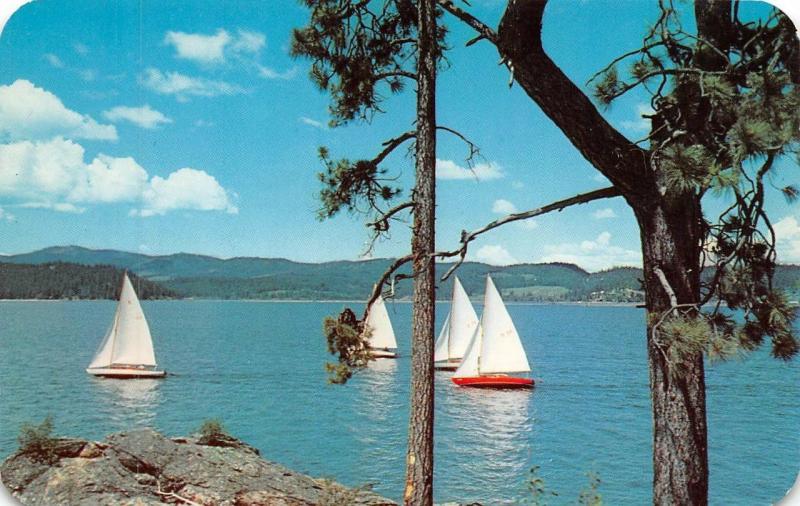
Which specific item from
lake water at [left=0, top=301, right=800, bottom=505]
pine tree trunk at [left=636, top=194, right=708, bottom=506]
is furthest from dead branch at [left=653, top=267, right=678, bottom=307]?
lake water at [left=0, top=301, right=800, bottom=505]

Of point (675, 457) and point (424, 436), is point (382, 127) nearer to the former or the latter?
point (424, 436)

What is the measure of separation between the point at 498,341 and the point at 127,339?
400 inches

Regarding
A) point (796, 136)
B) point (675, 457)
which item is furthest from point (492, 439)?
point (796, 136)

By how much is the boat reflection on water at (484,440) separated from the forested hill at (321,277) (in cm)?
327

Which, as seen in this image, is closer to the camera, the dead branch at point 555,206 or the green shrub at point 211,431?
the dead branch at point 555,206

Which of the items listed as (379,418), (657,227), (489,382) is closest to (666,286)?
(657,227)

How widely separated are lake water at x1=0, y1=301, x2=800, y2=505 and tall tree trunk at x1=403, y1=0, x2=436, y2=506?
5269mm

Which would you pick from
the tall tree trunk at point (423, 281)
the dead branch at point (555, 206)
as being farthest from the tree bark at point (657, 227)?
the tall tree trunk at point (423, 281)

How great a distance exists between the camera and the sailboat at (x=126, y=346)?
18.2 meters

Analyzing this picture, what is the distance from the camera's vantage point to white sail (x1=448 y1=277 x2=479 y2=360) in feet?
74.0

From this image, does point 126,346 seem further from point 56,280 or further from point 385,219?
point 385,219

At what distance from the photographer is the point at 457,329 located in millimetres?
23938

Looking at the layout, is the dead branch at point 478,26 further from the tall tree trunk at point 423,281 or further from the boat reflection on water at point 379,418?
the boat reflection on water at point 379,418

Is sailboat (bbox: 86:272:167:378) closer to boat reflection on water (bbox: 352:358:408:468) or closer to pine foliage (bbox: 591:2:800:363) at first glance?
boat reflection on water (bbox: 352:358:408:468)
